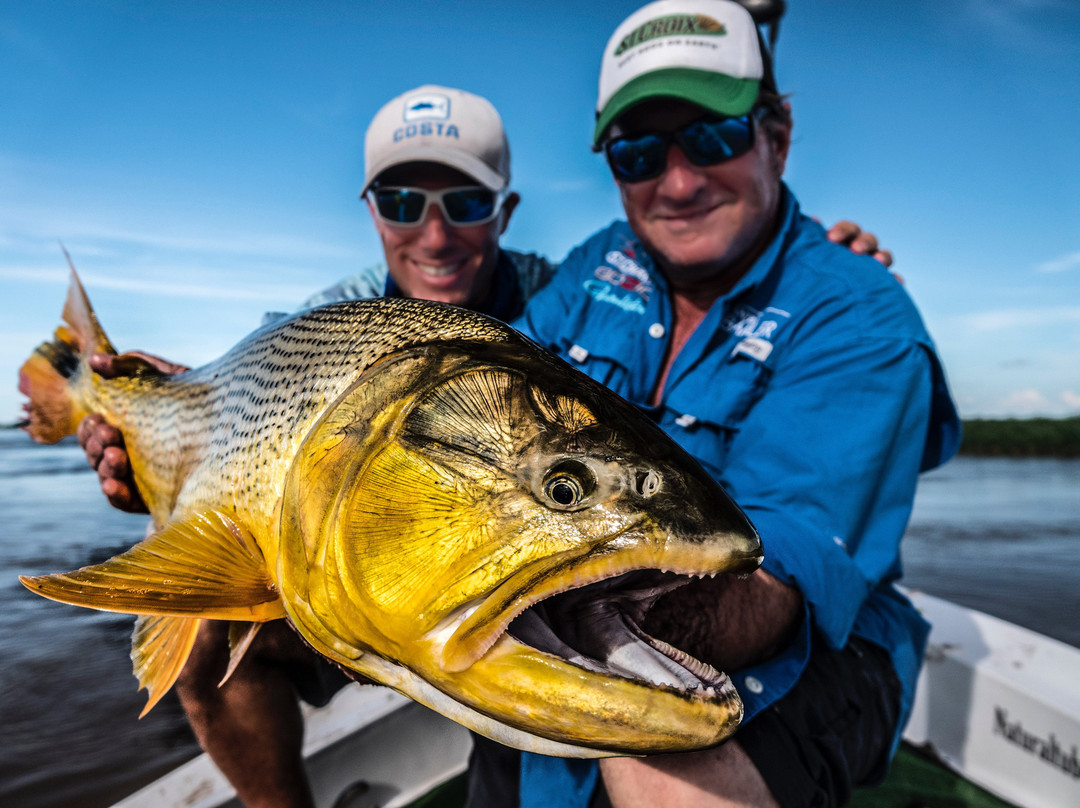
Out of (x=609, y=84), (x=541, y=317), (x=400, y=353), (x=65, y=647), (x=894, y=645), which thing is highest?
(x=609, y=84)

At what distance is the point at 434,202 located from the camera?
4.26 metres

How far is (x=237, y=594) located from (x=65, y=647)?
815 centimetres

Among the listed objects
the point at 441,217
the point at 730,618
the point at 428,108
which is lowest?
the point at 730,618

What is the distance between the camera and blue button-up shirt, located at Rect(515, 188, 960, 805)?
2.02 meters

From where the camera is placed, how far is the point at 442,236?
13.9 ft

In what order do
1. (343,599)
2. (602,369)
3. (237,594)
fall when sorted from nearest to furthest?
(343,599) → (237,594) → (602,369)

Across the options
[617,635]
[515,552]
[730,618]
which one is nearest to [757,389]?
[730,618]

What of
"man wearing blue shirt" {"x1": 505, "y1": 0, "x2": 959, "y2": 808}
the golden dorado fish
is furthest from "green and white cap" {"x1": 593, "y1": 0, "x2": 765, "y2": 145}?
the golden dorado fish

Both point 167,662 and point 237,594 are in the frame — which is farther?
point 167,662

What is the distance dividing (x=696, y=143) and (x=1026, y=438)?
117 ft

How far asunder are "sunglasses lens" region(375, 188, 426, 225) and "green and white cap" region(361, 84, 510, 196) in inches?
7.5

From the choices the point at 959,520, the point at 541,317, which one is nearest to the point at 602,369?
the point at 541,317

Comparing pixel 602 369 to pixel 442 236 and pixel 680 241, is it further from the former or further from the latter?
pixel 442 236

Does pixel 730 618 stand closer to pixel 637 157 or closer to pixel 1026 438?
pixel 637 157
